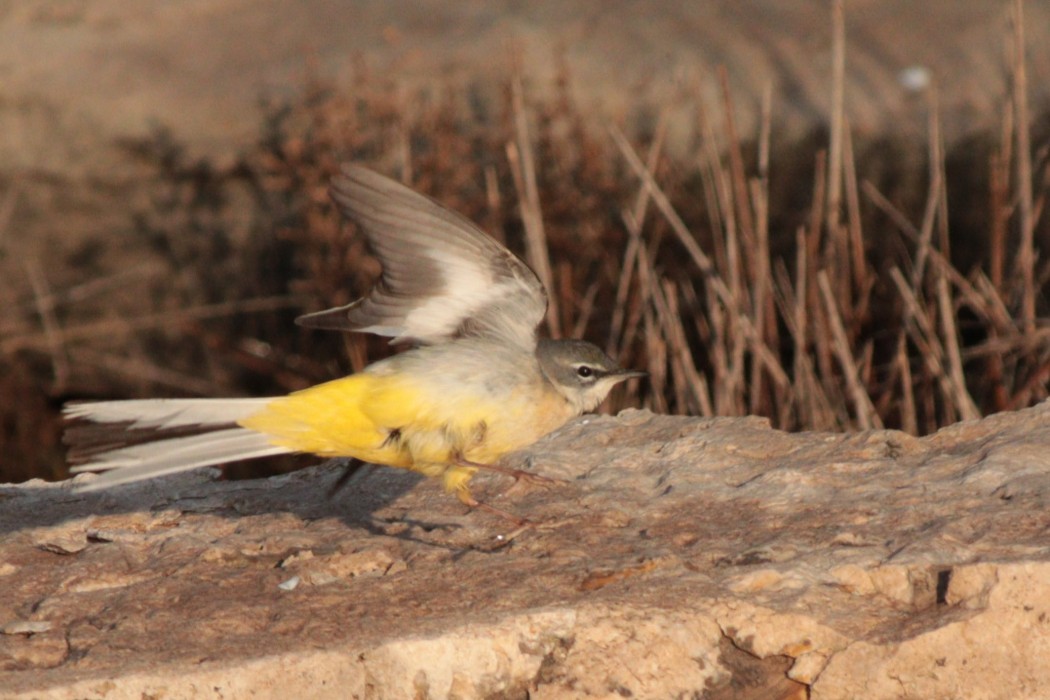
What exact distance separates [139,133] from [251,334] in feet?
4.45

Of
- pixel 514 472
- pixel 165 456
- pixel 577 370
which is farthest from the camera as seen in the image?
pixel 577 370

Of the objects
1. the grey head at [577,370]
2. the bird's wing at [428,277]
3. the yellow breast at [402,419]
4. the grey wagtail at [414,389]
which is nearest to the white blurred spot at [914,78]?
the grey head at [577,370]

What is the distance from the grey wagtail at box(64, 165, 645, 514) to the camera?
405 cm

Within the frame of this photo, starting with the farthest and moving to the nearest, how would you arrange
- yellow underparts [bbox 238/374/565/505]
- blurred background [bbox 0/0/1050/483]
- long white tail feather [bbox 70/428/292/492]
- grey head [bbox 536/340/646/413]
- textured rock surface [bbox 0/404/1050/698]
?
blurred background [bbox 0/0/1050/483] → grey head [bbox 536/340/646/413] → yellow underparts [bbox 238/374/565/505] → long white tail feather [bbox 70/428/292/492] → textured rock surface [bbox 0/404/1050/698]

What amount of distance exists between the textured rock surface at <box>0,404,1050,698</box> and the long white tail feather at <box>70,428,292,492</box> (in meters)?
0.31

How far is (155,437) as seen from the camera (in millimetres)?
4031

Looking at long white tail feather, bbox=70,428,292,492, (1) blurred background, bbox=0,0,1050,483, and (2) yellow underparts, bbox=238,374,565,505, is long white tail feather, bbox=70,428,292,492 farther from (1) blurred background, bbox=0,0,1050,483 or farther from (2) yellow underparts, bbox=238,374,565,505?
(1) blurred background, bbox=0,0,1050,483

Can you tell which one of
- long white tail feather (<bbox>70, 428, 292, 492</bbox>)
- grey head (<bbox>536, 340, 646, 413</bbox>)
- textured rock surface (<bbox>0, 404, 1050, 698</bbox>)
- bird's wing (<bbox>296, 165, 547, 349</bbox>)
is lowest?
textured rock surface (<bbox>0, 404, 1050, 698</bbox>)

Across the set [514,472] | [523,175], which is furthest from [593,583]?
[523,175]

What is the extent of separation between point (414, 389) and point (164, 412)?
0.73 metres

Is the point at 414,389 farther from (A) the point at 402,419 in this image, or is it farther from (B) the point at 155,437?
(B) the point at 155,437

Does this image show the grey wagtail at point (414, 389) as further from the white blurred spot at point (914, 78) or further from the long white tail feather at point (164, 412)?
the white blurred spot at point (914, 78)

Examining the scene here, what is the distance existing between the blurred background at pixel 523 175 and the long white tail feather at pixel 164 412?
282 cm

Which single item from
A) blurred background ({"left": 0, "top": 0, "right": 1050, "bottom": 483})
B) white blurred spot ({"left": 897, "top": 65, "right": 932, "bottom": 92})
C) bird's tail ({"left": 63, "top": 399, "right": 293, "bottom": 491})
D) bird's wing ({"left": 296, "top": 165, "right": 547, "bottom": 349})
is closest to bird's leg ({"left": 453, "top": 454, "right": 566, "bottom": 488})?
bird's wing ({"left": 296, "top": 165, "right": 547, "bottom": 349})
